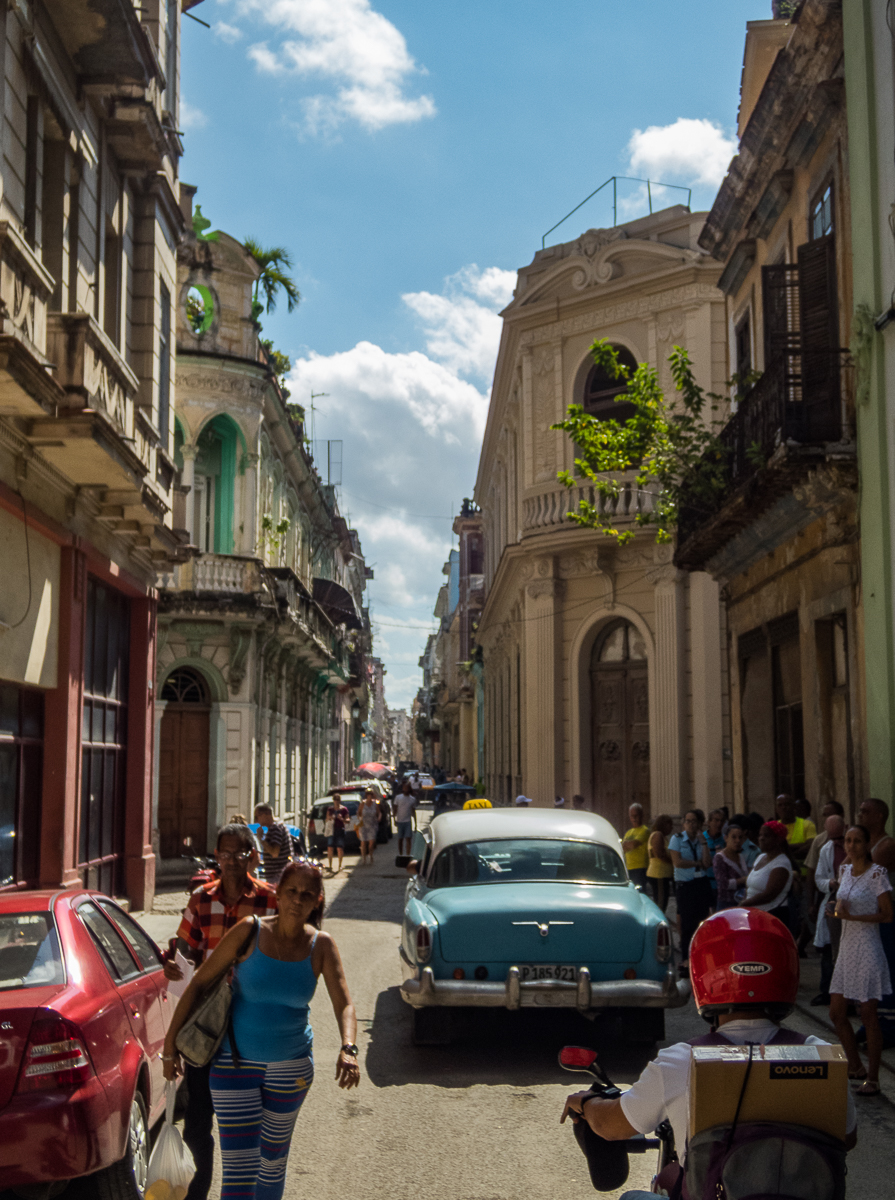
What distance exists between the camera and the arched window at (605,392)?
25.3 m

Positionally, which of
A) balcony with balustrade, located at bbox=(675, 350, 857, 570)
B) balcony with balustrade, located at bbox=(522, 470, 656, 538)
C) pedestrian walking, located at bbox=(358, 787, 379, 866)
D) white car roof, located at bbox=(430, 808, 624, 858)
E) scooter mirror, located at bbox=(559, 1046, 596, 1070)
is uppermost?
balcony with balustrade, located at bbox=(522, 470, 656, 538)

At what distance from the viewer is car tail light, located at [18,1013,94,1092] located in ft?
14.8

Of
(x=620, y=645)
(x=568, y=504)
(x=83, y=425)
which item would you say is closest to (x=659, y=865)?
(x=83, y=425)

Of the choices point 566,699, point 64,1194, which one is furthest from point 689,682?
point 64,1194

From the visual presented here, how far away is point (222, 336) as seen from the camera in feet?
87.9

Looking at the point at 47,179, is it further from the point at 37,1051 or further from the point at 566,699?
the point at 566,699

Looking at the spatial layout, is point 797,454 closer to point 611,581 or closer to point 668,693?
point 668,693

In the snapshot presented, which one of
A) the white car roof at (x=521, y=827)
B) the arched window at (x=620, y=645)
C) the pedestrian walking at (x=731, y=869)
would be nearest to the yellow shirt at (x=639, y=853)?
the pedestrian walking at (x=731, y=869)

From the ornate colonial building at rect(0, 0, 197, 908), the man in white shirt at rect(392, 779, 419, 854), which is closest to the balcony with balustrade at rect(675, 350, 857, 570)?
the ornate colonial building at rect(0, 0, 197, 908)

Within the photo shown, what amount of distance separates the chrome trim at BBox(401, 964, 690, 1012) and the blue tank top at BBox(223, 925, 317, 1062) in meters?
3.64

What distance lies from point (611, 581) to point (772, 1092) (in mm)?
22520

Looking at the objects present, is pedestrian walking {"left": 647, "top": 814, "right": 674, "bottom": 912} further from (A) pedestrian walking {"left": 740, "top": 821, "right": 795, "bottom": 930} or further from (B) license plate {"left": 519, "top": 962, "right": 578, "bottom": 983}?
(B) license plate {"left": 519, "top": 962, "right": 578, "bottom": 983}

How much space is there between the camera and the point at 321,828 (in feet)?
85.7

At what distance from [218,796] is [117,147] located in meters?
13.7
